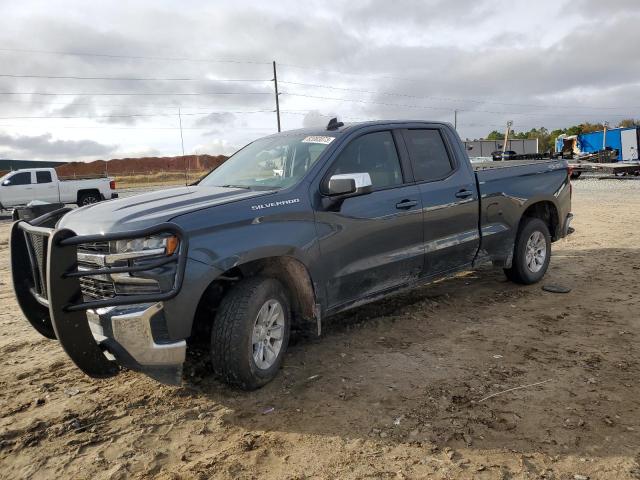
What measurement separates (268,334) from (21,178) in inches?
740

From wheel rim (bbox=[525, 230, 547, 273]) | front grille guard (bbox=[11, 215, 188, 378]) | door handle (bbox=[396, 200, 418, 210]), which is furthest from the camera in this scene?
wheel rim (bbox=[525, 230, 547, 273])

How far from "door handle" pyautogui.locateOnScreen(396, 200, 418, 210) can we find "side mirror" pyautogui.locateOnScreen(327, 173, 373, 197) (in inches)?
25.3

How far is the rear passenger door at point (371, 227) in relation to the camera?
3984mm

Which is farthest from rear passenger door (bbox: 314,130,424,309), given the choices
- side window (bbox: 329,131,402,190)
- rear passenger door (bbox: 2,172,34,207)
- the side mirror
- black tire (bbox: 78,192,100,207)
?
rear passenger door (bbox: 2,172,34,207)

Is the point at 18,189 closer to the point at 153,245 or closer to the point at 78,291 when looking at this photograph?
the point at 78,291

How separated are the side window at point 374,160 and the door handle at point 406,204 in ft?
0.61

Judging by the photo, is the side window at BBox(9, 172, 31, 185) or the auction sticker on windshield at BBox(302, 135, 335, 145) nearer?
the auction sticker on windshield at BBox(302, 135, 335, 145)

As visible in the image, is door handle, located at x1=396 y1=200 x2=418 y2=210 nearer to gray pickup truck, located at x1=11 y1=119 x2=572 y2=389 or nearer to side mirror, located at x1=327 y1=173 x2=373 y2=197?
gray pickup truck, located at x1=11 y1=119 x2=572 y2=389

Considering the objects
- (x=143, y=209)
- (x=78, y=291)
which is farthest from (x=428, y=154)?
(x=78, y=291)

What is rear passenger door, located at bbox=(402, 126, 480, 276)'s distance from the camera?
481cm

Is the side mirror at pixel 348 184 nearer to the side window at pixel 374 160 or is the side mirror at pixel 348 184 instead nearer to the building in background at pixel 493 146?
the side window at pixel 374 160

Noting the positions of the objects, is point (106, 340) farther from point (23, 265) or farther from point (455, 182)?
point (455, 182)

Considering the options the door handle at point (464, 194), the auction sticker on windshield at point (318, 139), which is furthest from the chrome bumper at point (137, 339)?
the door handle at point (464, 194)

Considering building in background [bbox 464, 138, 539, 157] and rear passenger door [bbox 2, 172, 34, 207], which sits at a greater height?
building in background [bbox 464, 138, 539, 157]
